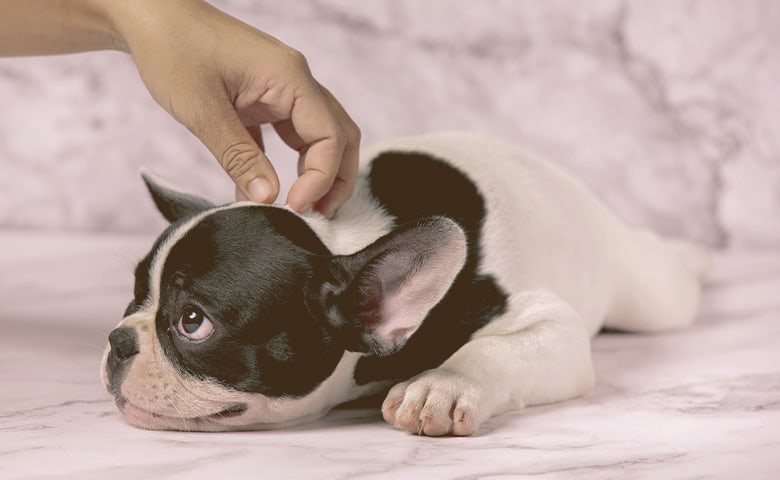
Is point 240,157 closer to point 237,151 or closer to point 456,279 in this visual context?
point 237,151

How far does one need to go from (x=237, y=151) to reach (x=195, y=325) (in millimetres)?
446

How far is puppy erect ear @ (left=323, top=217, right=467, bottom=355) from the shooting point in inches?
106

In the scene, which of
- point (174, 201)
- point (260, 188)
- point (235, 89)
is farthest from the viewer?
point (174, 201)

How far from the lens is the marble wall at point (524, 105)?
19.3ft

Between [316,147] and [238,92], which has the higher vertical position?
[238,92]

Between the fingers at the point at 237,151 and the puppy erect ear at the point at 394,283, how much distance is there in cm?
29

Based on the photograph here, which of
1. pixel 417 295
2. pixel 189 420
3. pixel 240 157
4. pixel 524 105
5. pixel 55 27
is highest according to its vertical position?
pixel 55 27

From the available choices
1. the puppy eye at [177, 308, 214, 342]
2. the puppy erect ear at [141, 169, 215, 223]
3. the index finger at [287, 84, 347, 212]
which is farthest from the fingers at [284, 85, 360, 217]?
the puppy eye at [177, 308, 214, 342]

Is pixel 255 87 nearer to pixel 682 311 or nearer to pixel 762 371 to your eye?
pixel 762 371

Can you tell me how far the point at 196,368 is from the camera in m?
2.70

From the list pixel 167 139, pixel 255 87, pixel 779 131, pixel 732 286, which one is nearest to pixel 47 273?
pixel 167 139

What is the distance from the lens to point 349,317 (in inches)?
109

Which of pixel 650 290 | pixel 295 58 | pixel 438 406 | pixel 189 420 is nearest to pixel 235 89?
pixel 295 58

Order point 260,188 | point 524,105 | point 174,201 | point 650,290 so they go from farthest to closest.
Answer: point 524,105, point 650,290, point 174,201, point 260,188
